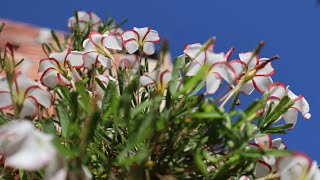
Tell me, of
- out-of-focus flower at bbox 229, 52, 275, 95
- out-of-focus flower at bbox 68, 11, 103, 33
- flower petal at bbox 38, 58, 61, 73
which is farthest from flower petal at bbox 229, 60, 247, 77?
out-of-focus flower at bbox 68, 11, 103, 33

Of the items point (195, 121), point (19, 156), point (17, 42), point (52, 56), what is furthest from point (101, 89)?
point (17, 42)

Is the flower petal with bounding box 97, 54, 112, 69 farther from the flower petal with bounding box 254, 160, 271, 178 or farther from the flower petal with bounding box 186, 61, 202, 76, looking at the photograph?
the flower petal with bounding box 254, 160, 271, 178

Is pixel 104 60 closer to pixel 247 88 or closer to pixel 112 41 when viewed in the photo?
pixel 112 41

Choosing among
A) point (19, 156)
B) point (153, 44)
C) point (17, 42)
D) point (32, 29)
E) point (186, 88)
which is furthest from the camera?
point (32, 29)

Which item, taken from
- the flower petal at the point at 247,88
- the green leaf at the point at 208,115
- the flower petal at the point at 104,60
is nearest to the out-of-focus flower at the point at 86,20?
the flower petal at the point at 104,60

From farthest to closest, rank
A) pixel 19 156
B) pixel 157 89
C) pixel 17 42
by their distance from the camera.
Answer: pixel 17 42 → pixel 157 89 → pixel 19 156

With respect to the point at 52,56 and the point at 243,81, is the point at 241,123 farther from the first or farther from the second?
the point at 52,56

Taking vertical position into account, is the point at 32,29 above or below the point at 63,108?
above
